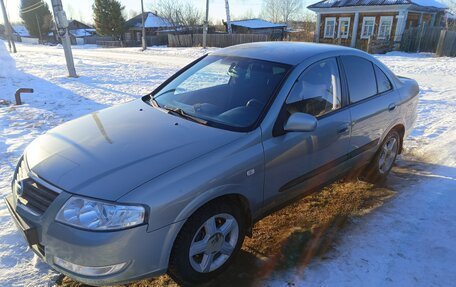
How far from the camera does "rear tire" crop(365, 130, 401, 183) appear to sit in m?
4.48

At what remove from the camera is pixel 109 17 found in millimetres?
52250

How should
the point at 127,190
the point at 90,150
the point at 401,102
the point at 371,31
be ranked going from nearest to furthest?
the point at 127,190, the point at 90,150, the point at 401,102, the point at 371,31

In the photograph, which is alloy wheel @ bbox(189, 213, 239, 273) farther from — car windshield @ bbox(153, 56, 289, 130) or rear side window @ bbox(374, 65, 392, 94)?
rear side window @ bbox(374, 65, 392, 94)

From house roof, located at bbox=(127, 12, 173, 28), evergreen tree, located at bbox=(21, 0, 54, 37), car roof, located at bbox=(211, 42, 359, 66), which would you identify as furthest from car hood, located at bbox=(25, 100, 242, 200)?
evergreen tree, located at bbox=(21, 0, 54, 37)

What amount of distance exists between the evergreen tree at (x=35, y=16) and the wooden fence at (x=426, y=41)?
6851cm

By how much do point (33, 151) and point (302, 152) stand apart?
2332 mm

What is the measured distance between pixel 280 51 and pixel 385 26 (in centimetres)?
2719

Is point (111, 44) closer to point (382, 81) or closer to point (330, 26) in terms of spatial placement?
point (330, 26)

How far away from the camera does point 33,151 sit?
2963 millimetres

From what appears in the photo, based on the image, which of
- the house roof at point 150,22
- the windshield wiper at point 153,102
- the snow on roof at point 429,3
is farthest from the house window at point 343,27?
the house roof at point 150,22

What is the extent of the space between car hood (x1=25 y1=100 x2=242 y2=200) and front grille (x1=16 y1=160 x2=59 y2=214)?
0.07 meters

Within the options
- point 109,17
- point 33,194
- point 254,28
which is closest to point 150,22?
point 109,17

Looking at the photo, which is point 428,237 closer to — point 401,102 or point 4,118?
point 401,102

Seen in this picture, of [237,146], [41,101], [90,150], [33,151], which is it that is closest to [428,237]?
[237,146]
